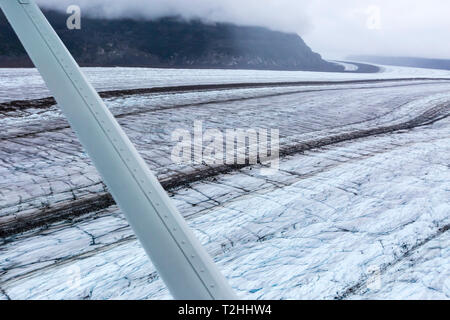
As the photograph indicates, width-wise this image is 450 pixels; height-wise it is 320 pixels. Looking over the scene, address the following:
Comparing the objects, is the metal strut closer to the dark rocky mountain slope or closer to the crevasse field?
the crevasse field

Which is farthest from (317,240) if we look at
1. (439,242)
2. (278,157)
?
(278,157)

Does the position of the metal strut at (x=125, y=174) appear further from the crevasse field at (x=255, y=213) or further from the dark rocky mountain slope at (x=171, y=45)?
the dark rocky mountain slope at (x=171, y=45)

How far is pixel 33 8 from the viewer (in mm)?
2652

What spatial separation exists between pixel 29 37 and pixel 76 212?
1.22 m

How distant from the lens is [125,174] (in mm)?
1770

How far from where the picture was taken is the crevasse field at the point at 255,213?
6.74ft

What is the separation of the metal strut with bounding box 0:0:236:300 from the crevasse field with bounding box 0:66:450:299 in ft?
1.85

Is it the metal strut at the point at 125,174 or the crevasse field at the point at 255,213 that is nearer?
the metal strut at the point at 125,174

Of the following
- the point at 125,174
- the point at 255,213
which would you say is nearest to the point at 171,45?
the point at 255,213

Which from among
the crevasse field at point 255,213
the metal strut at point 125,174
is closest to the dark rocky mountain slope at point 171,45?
the crevasse field at point 255,213

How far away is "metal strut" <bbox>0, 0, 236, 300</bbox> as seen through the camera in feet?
4.52

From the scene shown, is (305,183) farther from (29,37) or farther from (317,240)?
(29,37)

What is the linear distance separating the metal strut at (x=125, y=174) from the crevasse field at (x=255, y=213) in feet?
1.85

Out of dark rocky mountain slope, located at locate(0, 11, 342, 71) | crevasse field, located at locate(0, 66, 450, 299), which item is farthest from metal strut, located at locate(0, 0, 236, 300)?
dark rocky mountain slope, located at locate(0, 11, 342, 71)
